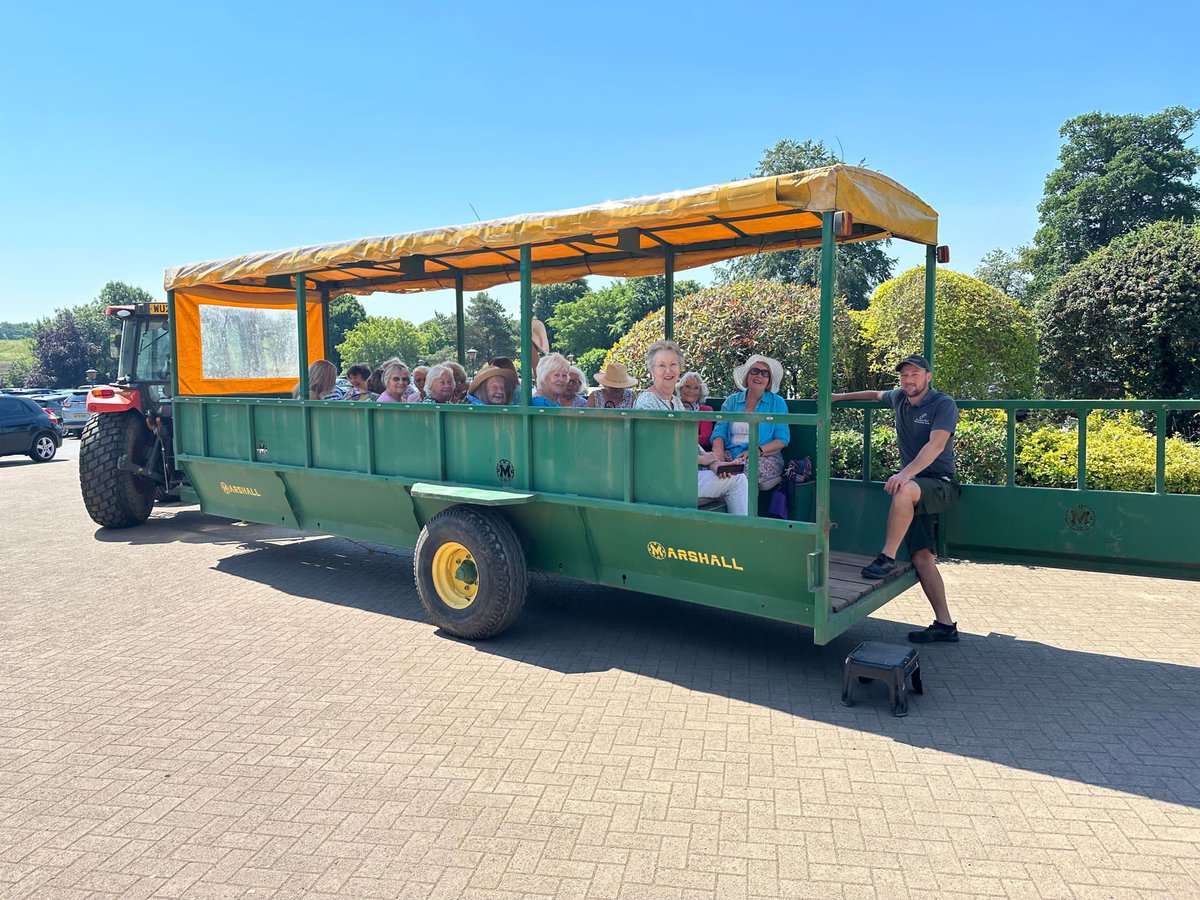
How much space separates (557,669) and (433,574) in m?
1.22

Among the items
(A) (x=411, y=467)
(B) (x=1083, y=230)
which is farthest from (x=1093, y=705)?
(B) (x=1083, y=230)

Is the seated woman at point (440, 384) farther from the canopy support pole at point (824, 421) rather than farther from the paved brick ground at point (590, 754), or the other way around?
the canopy support pole at point (824, 421)

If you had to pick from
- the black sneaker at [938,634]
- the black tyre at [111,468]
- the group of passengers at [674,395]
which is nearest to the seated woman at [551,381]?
the group of passengers at [674,395]

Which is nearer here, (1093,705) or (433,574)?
(1093,705)

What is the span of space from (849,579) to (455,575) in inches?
105

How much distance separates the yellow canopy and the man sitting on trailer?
1.02 metres

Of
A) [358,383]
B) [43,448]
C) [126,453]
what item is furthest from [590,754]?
[43,448]

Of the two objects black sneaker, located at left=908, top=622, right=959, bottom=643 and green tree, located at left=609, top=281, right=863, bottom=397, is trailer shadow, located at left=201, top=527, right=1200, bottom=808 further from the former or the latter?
green tree, located at left=609, top=281, right=863, bottom=397

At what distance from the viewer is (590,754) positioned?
4164mm

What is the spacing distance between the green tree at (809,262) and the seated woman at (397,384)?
21.5 meters

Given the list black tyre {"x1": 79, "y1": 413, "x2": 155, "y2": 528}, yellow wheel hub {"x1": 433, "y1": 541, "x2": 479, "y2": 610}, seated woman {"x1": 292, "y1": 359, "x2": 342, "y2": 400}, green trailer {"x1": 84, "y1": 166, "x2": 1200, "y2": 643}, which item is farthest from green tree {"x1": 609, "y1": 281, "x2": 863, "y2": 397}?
black tyre {"x1": 79, "y1": 413, "x2": 155, "y2": 528}

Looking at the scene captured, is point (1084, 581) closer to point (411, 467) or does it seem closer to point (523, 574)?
point (523, 574)

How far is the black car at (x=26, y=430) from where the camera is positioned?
1886cm

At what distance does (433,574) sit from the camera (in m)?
6.01
